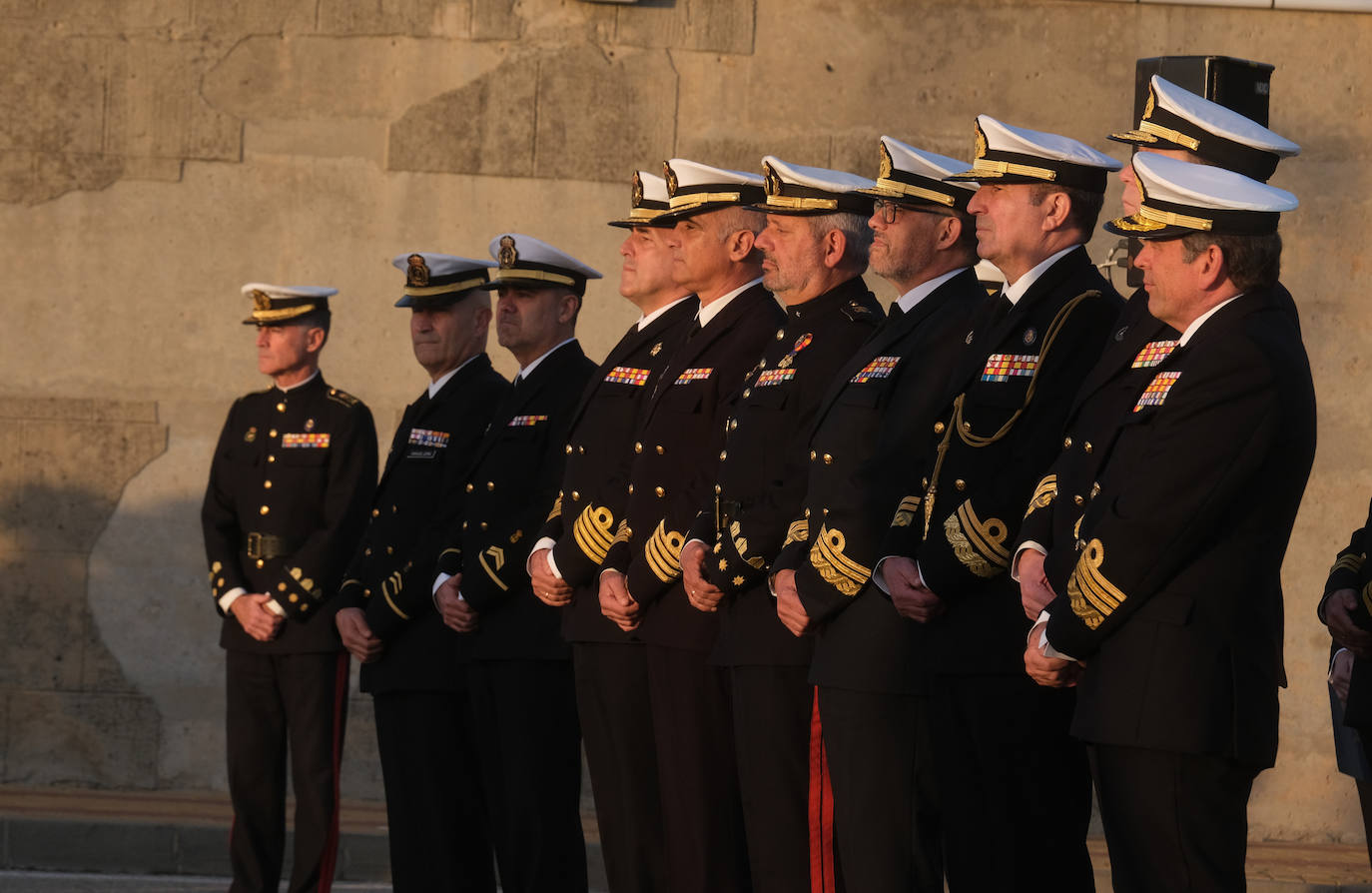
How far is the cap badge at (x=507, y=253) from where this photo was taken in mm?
5383

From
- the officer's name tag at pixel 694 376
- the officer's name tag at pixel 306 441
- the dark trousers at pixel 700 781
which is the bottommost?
the dark trousers at pixel 700 781

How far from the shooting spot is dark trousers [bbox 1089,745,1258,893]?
297cm

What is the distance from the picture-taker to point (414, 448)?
5535mm

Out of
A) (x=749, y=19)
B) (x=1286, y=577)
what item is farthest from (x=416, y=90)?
(x=1286, y=577)

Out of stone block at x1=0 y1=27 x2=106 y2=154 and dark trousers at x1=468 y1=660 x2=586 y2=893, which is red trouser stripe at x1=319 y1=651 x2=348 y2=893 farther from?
stone block at x1=0 y1=27 x2=106 y2=154

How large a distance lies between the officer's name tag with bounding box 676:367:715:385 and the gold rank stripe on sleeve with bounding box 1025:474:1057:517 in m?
1.21

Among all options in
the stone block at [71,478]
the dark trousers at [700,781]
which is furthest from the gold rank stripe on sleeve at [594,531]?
the stone block at [71,478]

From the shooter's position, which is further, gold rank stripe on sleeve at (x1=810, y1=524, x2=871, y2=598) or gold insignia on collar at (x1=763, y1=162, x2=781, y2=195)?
gold insignia on collar at (x1=763, y1=162, x2=781, y2=195)

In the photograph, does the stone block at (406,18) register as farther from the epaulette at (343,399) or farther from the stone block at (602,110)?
the epaulette at (343,399)

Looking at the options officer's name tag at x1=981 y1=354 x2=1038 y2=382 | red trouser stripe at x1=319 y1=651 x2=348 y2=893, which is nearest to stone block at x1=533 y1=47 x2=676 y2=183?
red trouser stripe at x1=319 y1=651 x2=348 y2=893

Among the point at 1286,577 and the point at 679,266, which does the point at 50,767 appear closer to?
the point at 679,266

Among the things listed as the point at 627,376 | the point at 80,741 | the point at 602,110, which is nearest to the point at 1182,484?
the point at 627,376

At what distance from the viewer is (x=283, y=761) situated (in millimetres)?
5758

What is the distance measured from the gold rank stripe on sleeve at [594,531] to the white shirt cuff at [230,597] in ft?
5.16
